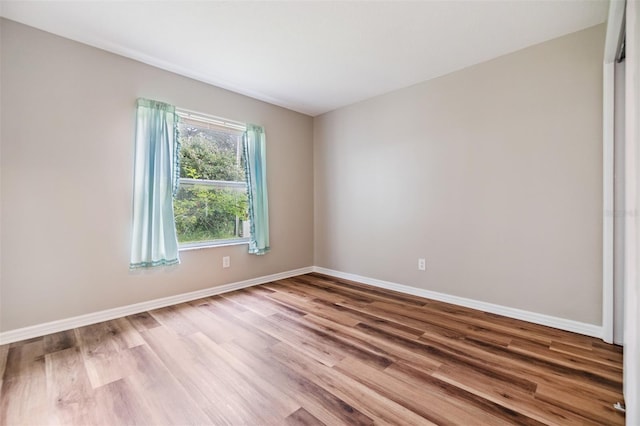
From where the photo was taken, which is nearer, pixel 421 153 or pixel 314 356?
pixel 314 356

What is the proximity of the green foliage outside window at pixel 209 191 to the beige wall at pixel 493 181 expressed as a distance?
5.17 ft

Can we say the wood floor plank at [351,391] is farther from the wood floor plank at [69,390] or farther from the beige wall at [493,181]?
the beige wall at [493,181]

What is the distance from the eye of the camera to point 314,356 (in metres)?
1.91

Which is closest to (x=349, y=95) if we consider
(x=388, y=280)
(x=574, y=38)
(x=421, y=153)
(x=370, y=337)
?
(x=421, y=153)

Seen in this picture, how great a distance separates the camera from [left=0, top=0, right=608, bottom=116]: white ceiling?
2.00 metres

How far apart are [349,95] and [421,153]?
1225 mm

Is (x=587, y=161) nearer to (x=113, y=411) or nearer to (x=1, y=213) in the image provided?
(x=113, y=411)

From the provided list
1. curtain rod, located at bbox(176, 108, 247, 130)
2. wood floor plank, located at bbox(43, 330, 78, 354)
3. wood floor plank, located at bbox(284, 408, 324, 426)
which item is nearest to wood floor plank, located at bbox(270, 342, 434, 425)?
wood floor plank, located at bbox(284, 408, 324, 426)

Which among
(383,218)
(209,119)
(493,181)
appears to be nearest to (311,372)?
(383,218)

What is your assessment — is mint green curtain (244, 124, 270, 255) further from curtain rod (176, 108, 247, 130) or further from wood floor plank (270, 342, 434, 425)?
wood floor plank (270, 342, 434, 425)

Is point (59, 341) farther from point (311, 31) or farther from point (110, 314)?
point (311, 31)

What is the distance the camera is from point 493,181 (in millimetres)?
2688

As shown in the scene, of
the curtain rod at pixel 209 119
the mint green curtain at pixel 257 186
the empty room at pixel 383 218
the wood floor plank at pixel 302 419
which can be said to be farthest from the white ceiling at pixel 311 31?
the wood floor plank at pixel 302 419

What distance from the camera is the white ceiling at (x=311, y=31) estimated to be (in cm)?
200
